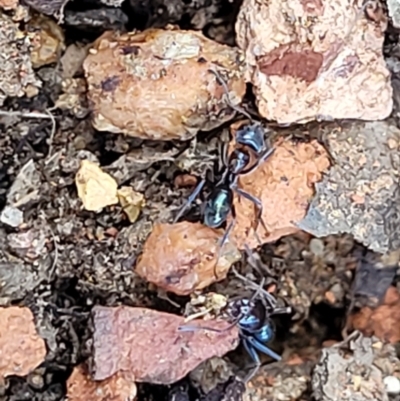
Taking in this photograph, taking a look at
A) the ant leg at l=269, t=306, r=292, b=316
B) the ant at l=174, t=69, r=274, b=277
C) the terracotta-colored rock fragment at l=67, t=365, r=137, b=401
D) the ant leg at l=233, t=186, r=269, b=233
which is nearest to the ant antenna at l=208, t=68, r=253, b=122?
the ant at l=174, t=69, r=274, b=277

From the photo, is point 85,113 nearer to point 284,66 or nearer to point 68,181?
point 68,181

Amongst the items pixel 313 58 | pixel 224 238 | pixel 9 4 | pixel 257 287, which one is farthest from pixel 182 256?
pixel 9 4

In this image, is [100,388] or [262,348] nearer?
[100,388]

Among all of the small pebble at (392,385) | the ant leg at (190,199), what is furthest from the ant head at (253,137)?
the small pebble at (392,385)

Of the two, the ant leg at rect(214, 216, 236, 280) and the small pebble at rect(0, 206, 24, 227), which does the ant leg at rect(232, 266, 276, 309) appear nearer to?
the ant leg at rect(214, 216, 236, 280)

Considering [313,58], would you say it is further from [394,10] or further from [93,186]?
[93,186]
